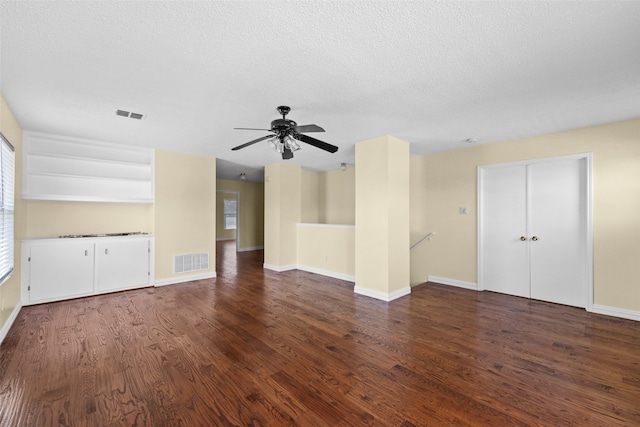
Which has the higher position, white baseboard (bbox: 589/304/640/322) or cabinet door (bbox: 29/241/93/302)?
cabinet door (bbox: 29/241/93/302)

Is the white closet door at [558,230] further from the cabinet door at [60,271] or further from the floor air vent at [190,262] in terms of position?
the cabinet door at [60,271]

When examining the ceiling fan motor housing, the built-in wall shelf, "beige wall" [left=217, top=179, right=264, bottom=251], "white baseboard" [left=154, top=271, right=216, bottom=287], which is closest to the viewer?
the ceiling fan motor housing

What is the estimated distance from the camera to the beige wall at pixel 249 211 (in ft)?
32.2

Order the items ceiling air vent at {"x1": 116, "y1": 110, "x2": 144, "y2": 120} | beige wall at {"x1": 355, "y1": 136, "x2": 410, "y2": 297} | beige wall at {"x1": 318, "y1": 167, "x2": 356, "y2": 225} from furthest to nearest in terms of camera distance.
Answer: beige wall at {"x1": 318, "y1": 167, "x2": 356, "y2": 225}
beige wall at {"x1": 355, "y1": 136, "x2": 410, "y2": 297}
ceiling air vent at {"x1": 116, "y1": 110, "x2": 144, "y2": 120}

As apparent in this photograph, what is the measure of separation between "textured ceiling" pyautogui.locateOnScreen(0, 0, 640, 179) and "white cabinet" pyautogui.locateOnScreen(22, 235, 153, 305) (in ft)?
5.59

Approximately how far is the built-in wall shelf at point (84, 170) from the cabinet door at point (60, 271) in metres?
0.74

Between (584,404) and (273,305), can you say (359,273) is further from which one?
(584,404)

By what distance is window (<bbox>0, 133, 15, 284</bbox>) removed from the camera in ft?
9.60

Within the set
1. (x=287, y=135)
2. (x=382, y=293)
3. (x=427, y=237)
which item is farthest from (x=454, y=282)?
(x=287, y=135)

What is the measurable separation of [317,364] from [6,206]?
3.77 m

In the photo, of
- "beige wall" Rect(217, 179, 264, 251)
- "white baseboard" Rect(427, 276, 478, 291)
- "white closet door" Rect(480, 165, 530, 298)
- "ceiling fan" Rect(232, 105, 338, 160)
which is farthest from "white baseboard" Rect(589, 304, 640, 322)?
"beige wall" Rect(217, 179, 264, 251)

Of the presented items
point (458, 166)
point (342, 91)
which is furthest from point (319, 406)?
point (458, 166)

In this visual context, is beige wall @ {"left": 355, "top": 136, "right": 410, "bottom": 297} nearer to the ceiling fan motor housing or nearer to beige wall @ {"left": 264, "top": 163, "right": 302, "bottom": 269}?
the ceiling fan motor housing

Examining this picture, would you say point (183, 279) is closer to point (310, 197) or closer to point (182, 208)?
point (182, 208)
